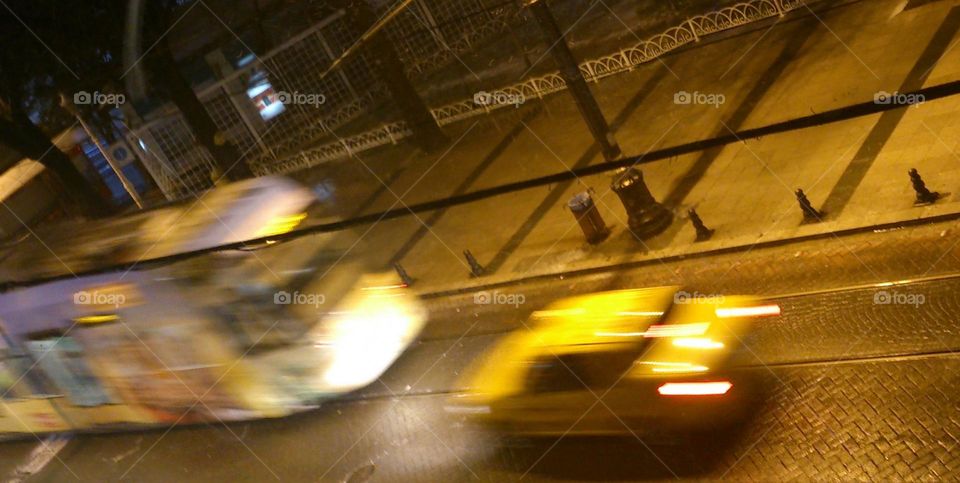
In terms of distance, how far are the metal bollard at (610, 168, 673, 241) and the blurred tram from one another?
3.76 meters

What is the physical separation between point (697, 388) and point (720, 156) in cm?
627

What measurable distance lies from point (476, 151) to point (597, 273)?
6452 millimetres

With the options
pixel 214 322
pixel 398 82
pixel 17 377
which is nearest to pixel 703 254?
pixel 214 322

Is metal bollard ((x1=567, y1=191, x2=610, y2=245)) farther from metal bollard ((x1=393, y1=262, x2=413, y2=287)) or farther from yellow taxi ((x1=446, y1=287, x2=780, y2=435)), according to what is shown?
yellow taxi ((x1=446, y1=287, x2=780, y2=435))

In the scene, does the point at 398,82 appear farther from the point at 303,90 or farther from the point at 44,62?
the point at 44,62

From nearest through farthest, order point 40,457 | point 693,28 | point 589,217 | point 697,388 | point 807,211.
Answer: point 697,388
point 807,211
point 589,217
point 40,457
point 693,28

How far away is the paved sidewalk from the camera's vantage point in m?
11.2

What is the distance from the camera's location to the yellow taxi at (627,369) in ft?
27.0

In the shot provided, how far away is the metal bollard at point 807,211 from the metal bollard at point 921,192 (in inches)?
46.8

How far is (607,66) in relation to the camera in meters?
17.8

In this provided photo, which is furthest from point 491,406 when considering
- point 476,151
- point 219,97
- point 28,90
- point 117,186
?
point 117,186

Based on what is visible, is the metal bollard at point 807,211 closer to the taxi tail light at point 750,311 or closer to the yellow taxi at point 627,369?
the taxi tail light at point 750,311

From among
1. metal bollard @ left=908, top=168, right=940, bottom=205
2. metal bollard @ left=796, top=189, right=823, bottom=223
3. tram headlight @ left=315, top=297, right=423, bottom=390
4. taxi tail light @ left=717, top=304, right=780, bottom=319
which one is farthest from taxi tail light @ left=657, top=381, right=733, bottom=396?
tram headlight @ left=315, top=297, right=423, bottom=390

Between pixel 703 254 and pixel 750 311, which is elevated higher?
pixel 703 254
